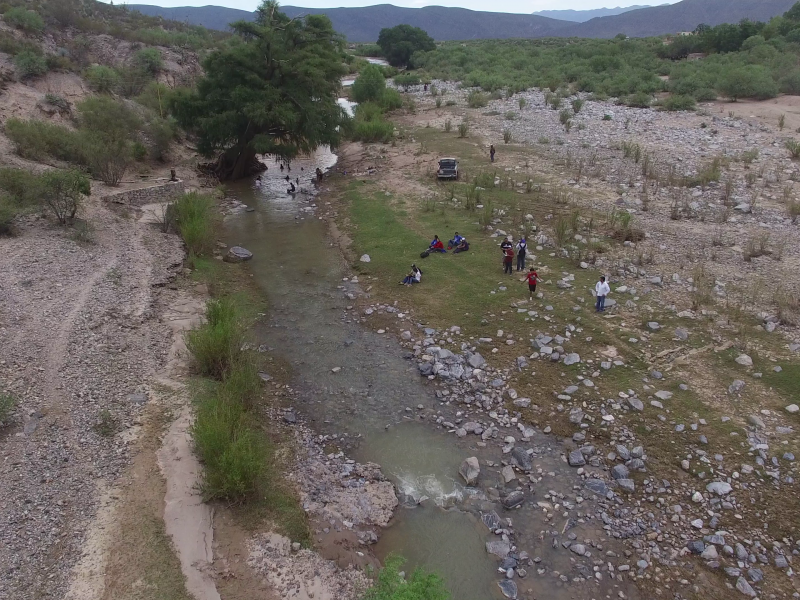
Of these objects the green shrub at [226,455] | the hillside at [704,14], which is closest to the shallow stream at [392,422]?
the green shrub at [226,455]

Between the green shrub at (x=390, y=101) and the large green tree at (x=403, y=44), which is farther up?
the large green tree at (x=403, y=44)

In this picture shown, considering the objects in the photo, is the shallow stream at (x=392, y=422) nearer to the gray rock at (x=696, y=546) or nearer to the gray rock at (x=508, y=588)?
the gray rock at (x=508, y=588)

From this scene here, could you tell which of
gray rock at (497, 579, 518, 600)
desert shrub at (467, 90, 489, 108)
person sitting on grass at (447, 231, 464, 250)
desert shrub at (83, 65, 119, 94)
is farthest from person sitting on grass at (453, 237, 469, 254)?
desert shrub at (467, 90, 489, 108)

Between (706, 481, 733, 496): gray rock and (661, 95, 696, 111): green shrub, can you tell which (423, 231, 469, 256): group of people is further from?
(661, 95, 696, 111): green shrub

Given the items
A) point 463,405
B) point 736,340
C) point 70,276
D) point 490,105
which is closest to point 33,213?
point 70,276

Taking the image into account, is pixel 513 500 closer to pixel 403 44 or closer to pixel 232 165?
pixel 232 165

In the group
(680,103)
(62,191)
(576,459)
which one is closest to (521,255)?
(576,459)
